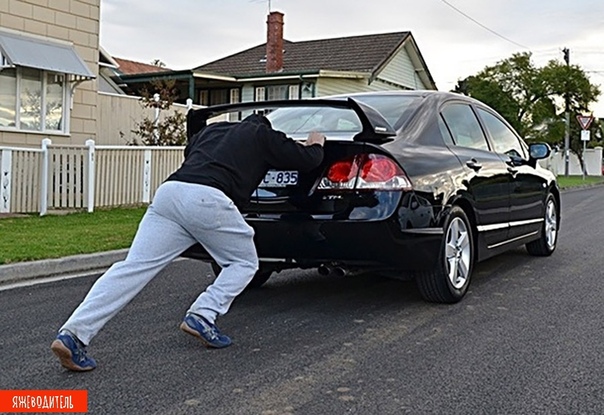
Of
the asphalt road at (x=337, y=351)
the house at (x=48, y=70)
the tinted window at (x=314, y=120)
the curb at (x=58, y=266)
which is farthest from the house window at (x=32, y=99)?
the tinted window at (x=314, y=120)

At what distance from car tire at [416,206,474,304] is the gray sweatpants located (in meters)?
1.61

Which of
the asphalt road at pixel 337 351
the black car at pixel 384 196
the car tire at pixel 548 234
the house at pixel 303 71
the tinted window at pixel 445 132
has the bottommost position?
the asphalt road at pixel 337 351

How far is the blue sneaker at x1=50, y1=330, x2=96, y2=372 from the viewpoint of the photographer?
365cm

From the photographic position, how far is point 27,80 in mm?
13758

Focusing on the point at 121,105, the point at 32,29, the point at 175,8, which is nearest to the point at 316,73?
the point at 175,8

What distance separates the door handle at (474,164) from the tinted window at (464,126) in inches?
7.1

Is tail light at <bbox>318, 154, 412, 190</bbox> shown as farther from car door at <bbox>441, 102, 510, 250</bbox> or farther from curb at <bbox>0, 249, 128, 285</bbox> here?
curb at <bbox>0, 249, 128, 285</bbox>

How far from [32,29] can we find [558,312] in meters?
11.7

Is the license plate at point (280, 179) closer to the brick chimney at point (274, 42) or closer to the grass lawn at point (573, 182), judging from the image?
the grass lawn at point (573, 182)

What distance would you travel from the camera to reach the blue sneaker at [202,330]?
410 cm

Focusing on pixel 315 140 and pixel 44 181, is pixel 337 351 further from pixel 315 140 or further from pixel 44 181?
pixel 44 181

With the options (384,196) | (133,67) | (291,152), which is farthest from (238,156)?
(133,67)

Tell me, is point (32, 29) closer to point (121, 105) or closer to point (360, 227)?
point (121, 105)

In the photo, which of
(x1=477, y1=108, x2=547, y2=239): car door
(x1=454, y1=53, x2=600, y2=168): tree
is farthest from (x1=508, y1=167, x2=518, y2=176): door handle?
(x1=454, y1=53, x2=600, y2=168): tree
